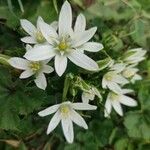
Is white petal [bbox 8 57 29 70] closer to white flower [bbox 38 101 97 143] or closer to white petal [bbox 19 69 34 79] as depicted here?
white petal [bbox 19 69 34 79]

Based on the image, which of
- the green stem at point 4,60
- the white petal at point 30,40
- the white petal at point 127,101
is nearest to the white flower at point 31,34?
the white petal at point 30,40

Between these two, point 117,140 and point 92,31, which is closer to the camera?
point 92,31

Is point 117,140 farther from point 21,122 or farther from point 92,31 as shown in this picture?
point 92,31

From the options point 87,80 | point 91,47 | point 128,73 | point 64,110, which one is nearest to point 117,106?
point 128,73

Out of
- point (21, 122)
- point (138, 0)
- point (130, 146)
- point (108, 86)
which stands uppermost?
point (138, 0)

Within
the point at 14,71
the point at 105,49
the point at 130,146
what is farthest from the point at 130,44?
the point at 14,71

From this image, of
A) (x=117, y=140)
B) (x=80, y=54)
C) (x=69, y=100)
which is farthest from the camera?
(x=117, y=140)
